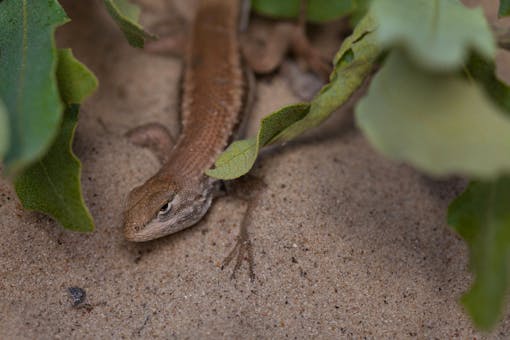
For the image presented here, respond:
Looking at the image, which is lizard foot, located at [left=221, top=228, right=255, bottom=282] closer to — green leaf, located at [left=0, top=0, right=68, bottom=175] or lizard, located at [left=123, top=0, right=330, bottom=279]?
lizard, located at [left=123, top=0, right=330, bottom=279]

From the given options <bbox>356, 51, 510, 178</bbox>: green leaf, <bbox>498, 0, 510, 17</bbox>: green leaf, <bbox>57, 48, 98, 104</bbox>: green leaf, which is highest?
<bbox>356, 51, 510, 178</bbox>: green leaf

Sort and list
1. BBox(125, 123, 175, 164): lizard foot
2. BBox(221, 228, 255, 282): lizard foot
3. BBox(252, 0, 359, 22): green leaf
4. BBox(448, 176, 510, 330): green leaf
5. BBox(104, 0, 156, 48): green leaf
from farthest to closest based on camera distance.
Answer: BBox(252, 0, 359, 22): green leaf → BBox(125, 123, 175, 164): lizard foot → BBox(221, 228, 255, 282): lizard foot → BBox(104, 0, 156, 48): green leaf → BBox(448, 176, 510, 330): green leaf

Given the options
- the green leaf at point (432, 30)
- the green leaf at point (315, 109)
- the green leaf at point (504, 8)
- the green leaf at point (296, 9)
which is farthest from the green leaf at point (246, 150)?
the green leaf at point (296, 9)

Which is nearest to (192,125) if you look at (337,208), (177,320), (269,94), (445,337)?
(269,94)

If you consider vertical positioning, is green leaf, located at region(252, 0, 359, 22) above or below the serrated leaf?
below

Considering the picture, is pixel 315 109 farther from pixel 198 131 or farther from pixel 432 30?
pixel 432 30

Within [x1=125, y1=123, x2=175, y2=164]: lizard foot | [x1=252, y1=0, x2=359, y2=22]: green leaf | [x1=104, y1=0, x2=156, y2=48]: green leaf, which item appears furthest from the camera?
[x1=252, y1=0, x2=359, y2=22]: green leaf

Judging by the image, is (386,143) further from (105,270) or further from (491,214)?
(105,270)

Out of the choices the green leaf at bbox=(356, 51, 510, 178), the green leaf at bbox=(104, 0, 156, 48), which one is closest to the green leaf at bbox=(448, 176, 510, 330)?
the green leaf at bbox=(356, 51, 510, 178)

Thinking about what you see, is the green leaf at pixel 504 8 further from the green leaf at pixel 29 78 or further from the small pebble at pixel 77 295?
the small pebble at pixel 77 295
